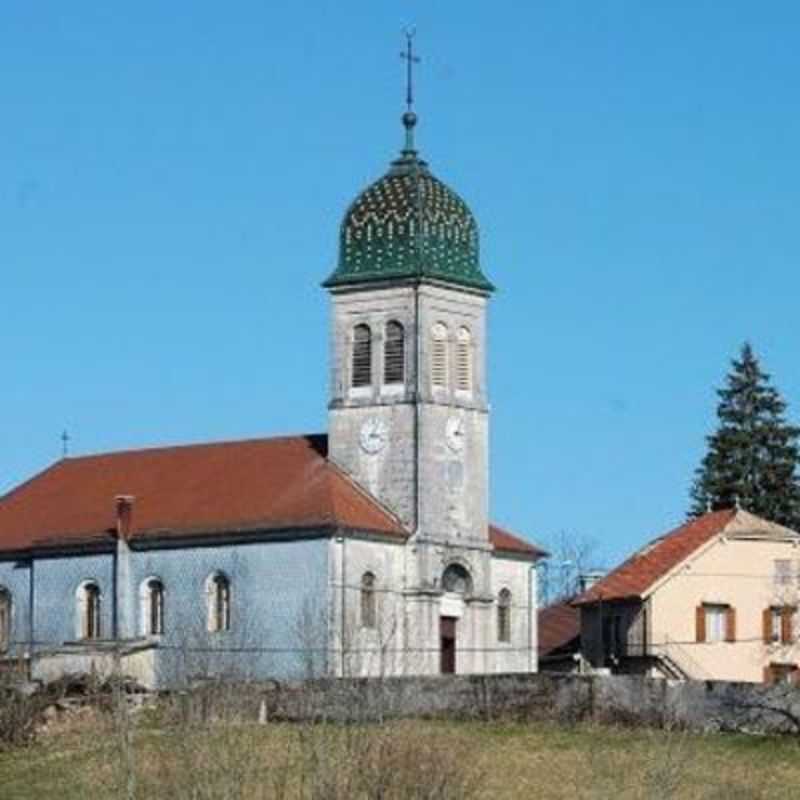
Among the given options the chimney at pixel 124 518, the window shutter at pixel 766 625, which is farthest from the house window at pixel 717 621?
the chimney at pixel 124 518

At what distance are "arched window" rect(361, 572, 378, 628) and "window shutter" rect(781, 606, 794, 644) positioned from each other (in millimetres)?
12866

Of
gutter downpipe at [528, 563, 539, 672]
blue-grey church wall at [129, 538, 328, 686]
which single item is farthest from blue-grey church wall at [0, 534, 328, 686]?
gutter downpipe at [528, 563, 539, 672]

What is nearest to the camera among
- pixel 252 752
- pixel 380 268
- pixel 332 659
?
pixel 252 752

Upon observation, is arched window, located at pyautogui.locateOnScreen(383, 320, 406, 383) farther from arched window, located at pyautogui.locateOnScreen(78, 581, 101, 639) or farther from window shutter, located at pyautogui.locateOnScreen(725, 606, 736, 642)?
window shutter, located at pyautogui.locateOnScreen(725, 606, 736, 642)

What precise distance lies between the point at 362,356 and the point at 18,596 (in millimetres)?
12398

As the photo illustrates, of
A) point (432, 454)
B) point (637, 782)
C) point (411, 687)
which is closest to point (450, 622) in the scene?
point (432, 454)

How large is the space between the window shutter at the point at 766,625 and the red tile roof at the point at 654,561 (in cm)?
273

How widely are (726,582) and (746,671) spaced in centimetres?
269

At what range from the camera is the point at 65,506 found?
92.7 m

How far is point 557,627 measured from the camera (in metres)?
104

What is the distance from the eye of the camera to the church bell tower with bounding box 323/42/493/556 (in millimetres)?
87125

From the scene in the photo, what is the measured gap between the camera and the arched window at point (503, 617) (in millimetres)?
89875

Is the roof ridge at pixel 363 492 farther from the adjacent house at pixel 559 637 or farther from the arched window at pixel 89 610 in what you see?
the adjacent house at pixel 559 637

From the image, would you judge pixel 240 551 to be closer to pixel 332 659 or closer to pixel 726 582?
pixel 332 659
